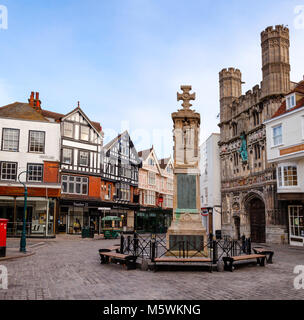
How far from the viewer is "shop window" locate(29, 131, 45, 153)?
3158cm

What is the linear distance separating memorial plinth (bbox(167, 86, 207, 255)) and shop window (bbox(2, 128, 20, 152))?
21.3 meters

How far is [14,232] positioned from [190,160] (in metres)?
21.7

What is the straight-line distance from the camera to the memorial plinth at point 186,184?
43.9ft

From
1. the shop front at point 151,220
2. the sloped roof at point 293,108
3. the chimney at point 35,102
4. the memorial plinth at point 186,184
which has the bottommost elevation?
the shop front at point 151,220

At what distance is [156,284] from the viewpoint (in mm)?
9148

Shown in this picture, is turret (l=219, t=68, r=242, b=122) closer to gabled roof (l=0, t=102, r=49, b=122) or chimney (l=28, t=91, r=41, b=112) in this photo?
gabled roof (l=0, t=102, r=49, b=122)

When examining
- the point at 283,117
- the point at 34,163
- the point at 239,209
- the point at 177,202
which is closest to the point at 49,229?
the point at 34,163

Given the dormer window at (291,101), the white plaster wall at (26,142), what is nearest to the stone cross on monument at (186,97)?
the dormer window at (291,101)

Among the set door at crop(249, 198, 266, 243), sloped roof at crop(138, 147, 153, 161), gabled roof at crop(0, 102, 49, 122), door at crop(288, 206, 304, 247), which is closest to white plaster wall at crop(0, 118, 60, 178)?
gabled roof at crop(0, 102, 49, 122)

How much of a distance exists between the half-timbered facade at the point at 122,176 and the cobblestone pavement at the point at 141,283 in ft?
98.2

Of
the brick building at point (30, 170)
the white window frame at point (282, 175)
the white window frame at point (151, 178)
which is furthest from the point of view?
the white window frame at point (151, 178)

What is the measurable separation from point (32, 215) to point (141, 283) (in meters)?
24.3

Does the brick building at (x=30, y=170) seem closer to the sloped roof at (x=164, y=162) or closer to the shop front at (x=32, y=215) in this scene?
the shop front at (x=32, y=215)

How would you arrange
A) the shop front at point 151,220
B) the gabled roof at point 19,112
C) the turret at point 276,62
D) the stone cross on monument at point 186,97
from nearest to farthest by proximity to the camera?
the stone cross on monument at point 186,97 → the turret at point 276,62 → the gabled roof at point 19,112 → the shop front at point 151,220
